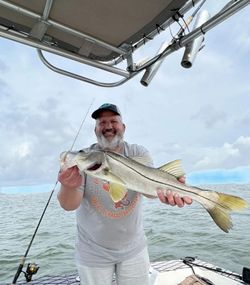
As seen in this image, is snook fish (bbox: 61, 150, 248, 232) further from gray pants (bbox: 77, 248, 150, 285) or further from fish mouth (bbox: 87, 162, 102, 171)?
gray pants (bbox: 77, 248, 150, 285)

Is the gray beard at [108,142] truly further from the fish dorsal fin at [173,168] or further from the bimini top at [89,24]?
the fish dorsal fin at [173,168]

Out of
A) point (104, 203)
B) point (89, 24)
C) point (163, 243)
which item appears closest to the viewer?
point (89, 24)

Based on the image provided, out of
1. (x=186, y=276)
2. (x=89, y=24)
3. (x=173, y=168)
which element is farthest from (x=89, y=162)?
(x=186, y=276)

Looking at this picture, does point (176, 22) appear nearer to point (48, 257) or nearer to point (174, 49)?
point (174, 49)

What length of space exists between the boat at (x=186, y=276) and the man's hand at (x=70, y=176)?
2.27 m

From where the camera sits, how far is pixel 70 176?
201cm

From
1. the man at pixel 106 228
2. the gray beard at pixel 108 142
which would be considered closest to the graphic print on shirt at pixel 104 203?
the man at pixel 106 228

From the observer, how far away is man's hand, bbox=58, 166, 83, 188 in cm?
198

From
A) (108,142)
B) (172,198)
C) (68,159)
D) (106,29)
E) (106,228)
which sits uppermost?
(106,29)

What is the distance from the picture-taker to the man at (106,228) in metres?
2.48

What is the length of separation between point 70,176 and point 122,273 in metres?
1.05

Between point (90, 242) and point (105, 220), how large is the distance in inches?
8.5

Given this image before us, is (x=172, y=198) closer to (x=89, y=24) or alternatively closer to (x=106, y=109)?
(x=106, y=109)

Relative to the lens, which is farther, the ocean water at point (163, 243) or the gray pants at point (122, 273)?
the ocean water at point (163, 243)
